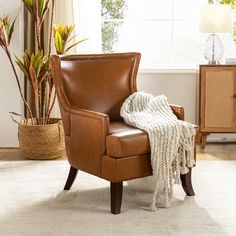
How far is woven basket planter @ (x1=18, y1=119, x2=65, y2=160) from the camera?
5.02 metres

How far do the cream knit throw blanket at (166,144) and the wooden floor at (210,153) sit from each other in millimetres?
1238

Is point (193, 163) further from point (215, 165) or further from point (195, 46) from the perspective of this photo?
point (195, 46)

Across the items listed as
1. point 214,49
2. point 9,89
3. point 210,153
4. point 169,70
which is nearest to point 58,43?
point 9,89

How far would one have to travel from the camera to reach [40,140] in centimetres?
504

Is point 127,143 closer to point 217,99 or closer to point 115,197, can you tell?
point 115,197

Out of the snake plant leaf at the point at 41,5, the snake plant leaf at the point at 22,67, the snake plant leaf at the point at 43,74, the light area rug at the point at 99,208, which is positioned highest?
the snake plant leaf at the point at 41,5

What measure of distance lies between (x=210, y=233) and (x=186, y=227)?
0.15 metres

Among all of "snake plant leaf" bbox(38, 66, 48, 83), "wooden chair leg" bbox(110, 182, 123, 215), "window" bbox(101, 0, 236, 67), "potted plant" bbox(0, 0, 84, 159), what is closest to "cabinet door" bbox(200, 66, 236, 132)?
"window" bbox(101, 0, 236, 67)

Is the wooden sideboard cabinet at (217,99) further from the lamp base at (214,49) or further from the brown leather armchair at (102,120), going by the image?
the brown leather armchair at (102,120)

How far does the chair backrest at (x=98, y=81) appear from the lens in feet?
13.6

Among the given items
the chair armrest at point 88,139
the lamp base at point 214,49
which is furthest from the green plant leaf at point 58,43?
the lamp base at point 214,49

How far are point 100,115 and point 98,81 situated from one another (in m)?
0.58

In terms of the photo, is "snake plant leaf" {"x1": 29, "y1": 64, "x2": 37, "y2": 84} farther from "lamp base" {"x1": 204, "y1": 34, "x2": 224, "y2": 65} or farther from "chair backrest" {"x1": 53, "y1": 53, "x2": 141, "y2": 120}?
"lamp base" {"x1": 204, "y1": 34, "x2": 224, "y2": 65}

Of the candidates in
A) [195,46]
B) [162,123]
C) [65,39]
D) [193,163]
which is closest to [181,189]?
[193,163]
